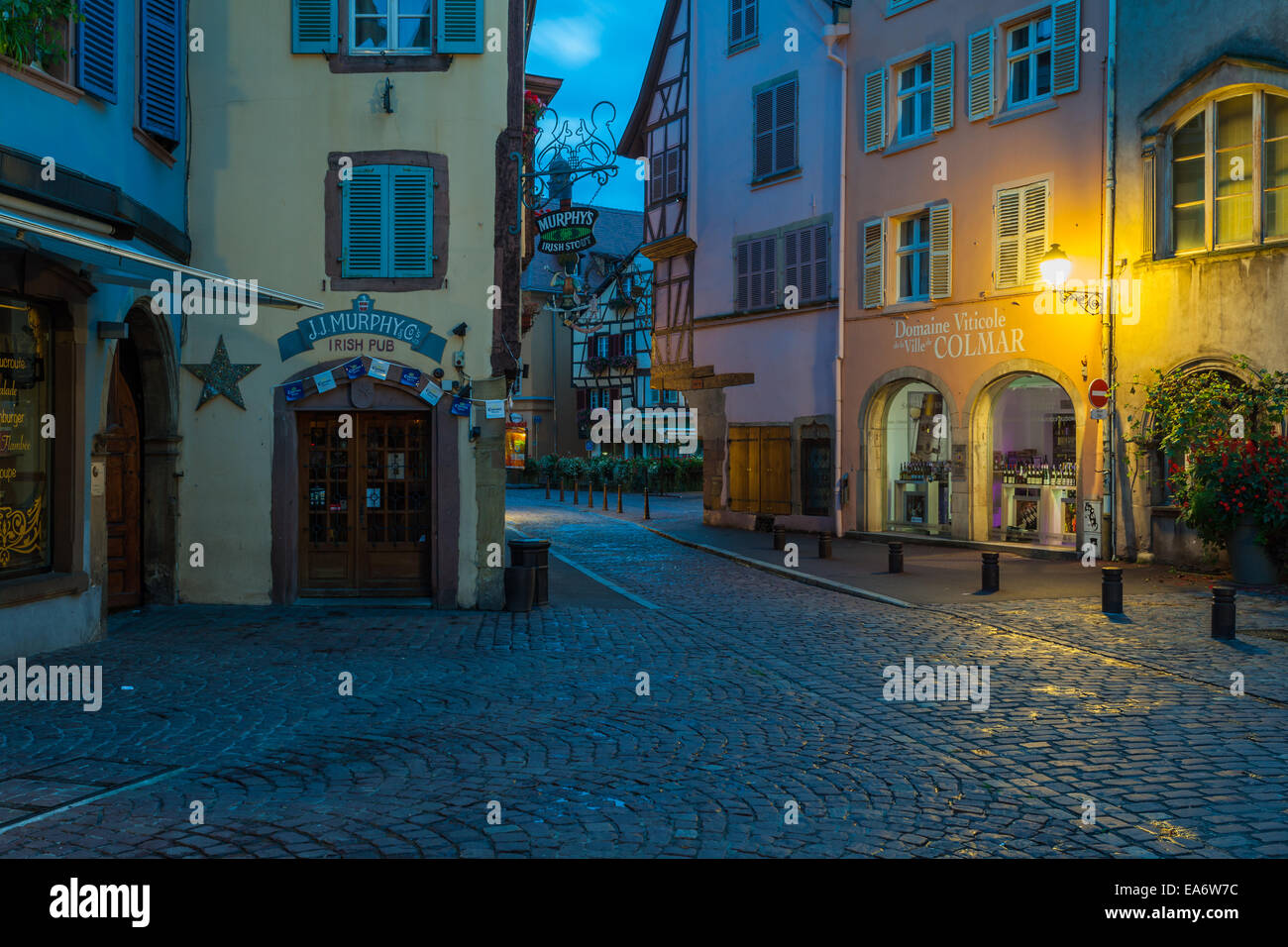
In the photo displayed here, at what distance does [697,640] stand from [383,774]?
5.26 meters

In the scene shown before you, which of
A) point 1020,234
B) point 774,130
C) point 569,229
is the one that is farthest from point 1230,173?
point 774,130

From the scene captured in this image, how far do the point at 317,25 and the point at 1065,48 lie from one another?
12.2 m

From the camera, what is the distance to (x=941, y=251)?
20984 millimetres

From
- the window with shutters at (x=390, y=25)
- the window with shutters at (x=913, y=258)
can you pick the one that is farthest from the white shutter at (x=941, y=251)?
the window with shutters at (x=390, y=25)

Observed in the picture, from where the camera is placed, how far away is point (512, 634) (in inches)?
447

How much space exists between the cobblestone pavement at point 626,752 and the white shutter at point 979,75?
12.2 m

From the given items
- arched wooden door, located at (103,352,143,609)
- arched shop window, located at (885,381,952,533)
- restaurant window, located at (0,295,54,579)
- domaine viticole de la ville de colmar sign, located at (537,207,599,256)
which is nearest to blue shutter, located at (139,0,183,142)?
arched wooden door, located at (103,352,143,609)

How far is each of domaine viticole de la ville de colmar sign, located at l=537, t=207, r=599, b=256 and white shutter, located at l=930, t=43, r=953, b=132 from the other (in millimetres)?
7593

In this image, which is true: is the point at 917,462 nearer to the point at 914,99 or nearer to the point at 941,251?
the point at 941,251

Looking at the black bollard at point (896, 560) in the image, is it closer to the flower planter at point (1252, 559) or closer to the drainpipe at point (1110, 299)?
the drainpipe at point (1110, 299)

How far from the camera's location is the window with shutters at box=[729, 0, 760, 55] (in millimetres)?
25625

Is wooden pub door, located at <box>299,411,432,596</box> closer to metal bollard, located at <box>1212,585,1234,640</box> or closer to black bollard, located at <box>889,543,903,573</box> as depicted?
black bollard, located at <box>889,543,903,573</box>
